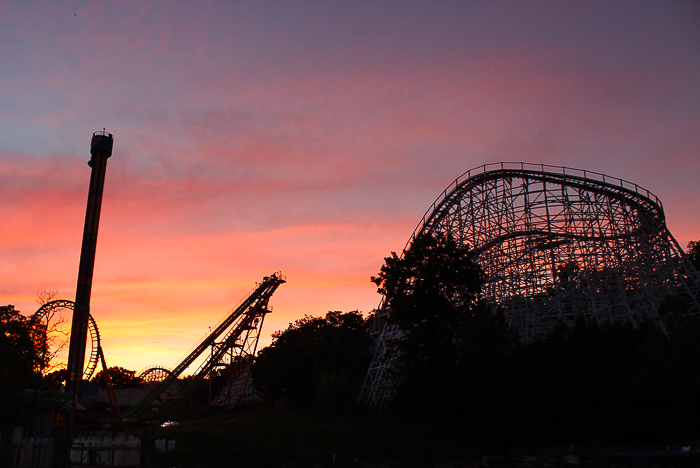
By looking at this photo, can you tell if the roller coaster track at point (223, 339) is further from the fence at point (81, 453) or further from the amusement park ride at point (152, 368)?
the fence at point (81, 453)

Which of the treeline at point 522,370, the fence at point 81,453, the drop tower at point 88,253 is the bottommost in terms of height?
the fence at point 81,453

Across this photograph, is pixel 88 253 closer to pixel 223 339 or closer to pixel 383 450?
pixel 223 339

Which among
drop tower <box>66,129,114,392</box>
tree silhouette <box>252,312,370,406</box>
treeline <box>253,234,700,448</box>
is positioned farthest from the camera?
drop tower <box>66,129,114,392</box>

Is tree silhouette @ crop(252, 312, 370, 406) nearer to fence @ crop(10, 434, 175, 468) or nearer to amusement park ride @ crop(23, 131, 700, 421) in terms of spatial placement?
amusement park ride @ crop(23, 131, 700, 421)

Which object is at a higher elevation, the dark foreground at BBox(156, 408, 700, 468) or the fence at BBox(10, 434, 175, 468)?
the fence at BBox(10, 434, 175, 468)

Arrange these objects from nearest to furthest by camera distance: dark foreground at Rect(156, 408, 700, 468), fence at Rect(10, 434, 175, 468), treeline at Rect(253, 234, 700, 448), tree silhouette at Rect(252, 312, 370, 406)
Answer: fence at Rect(10, 434, 175, 468) < dark foreground at Rect(156, 408, 700, 468) < treeline at Rect(253, 234, 700, 448) < tree silhouette at Rect(252, 312, 370, 406)

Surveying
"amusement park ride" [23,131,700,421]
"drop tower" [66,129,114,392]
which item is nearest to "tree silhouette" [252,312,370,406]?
"amusement park ride" [23,131,700,421]

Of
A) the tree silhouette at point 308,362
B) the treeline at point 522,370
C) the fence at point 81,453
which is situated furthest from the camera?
the tree silhouette at point 308,362

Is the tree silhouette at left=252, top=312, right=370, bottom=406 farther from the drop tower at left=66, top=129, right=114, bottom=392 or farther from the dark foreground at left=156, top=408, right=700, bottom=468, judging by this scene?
the drop tower at left=66, top=129, right=114, bottom=392

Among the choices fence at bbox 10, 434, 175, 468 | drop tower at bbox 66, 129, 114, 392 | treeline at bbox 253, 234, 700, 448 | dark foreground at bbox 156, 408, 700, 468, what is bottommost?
dark foreground at bbox 156, 408, 700, 468

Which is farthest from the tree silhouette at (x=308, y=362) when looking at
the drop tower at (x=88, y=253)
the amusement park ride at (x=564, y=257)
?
the drop tower at (x=88, y=253)

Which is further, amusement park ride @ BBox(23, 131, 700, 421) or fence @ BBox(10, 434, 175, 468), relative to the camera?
amusement park ride @ BBox(23, 131, 700, 421)

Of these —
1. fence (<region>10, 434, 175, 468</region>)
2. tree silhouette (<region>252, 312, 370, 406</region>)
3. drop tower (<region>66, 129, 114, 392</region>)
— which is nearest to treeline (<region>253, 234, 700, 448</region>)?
tree silhouette (<region>252, 312, 370, 406</region>)

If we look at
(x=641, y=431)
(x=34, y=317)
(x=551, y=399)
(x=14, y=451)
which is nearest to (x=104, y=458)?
(x=14, y=451)
